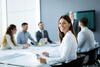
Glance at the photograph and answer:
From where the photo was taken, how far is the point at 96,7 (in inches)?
235

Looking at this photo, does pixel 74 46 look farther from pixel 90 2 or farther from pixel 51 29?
pixel 51 29

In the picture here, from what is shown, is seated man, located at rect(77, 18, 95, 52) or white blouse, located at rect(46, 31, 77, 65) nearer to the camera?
white blouse, located at rect(46, 31, 77, 65)

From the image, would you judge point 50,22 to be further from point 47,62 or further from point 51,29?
point 47,62

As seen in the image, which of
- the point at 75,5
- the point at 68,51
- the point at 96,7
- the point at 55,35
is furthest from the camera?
the point at 55,35

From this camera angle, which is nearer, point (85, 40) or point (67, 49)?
point (67, 49)

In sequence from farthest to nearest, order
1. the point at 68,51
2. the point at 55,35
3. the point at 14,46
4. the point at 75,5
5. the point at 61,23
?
the point at 55,35 < the point at 75,5 < the point at 14,46 < the point at 61,23 < the point at 68,51

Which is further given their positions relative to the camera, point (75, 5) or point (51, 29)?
point (51, 29)

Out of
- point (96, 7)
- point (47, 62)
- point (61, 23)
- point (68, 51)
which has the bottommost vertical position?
point (47, 62)

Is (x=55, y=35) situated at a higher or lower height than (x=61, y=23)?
lower

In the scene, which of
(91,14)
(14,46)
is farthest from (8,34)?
(91,14)

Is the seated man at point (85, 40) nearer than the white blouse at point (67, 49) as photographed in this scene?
No

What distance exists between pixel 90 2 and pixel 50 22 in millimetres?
1721

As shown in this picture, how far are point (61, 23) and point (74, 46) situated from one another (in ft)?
1.11

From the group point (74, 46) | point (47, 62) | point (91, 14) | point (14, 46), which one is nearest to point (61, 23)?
point (74, 46)
